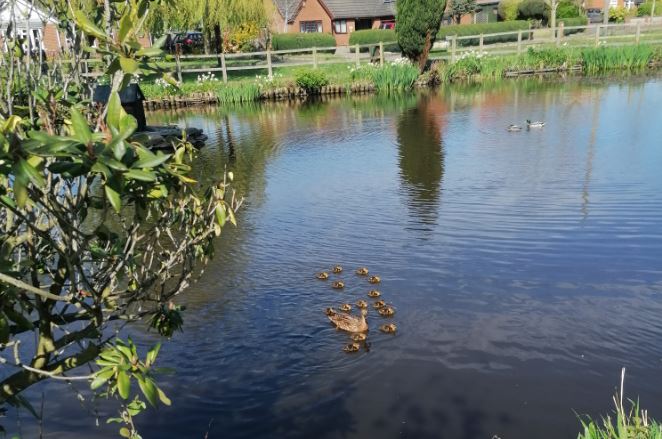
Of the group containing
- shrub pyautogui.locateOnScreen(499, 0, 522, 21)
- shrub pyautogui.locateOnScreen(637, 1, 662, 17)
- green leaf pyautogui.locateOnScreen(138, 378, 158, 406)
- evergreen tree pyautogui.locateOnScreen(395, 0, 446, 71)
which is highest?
shrub pyautogui.locateOnScreen(499, 0, 522, 21)

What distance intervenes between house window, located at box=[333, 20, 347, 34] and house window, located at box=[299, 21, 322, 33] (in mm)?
1246

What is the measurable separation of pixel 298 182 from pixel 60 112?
9300 mm

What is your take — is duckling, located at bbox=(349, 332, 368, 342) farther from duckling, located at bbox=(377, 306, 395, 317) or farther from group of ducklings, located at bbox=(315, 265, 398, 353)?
duckling, located at bbox=(377, 306, 395, 317)

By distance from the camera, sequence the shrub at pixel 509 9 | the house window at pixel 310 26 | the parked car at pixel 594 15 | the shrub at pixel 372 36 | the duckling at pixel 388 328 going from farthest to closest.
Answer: the parked car at pixel 594 15
the shrub at pixel 509 9
the house window at pixel 310 26
the shrub at pixel 372 36
the duckling at pixel 388 328

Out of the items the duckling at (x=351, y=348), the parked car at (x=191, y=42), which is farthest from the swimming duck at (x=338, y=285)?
the parked car at (x=191, y=42)

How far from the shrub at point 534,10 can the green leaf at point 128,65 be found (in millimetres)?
49930

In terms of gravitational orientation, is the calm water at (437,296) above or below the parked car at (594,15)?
below

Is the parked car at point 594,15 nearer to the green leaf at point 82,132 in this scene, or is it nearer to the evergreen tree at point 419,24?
the evergreen tree at point 419,24

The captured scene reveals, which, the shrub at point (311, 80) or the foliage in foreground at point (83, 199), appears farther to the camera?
the shrub at point (311, 80)

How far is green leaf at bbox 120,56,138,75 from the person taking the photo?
1.78 m

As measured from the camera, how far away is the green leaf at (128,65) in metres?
1.78

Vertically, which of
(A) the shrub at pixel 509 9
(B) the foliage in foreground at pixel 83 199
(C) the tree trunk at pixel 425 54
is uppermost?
(A) the shrub at pixel 509 9

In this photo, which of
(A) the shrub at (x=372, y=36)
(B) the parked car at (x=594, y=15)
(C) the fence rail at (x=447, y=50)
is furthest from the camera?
(B) the parked car at (x=594, y=15)

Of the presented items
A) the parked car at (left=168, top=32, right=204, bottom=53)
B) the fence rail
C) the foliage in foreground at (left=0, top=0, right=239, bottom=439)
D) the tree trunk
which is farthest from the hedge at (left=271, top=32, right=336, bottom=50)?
the foliage in foreground at (left=0, top=0, right=239, bottom=439)
